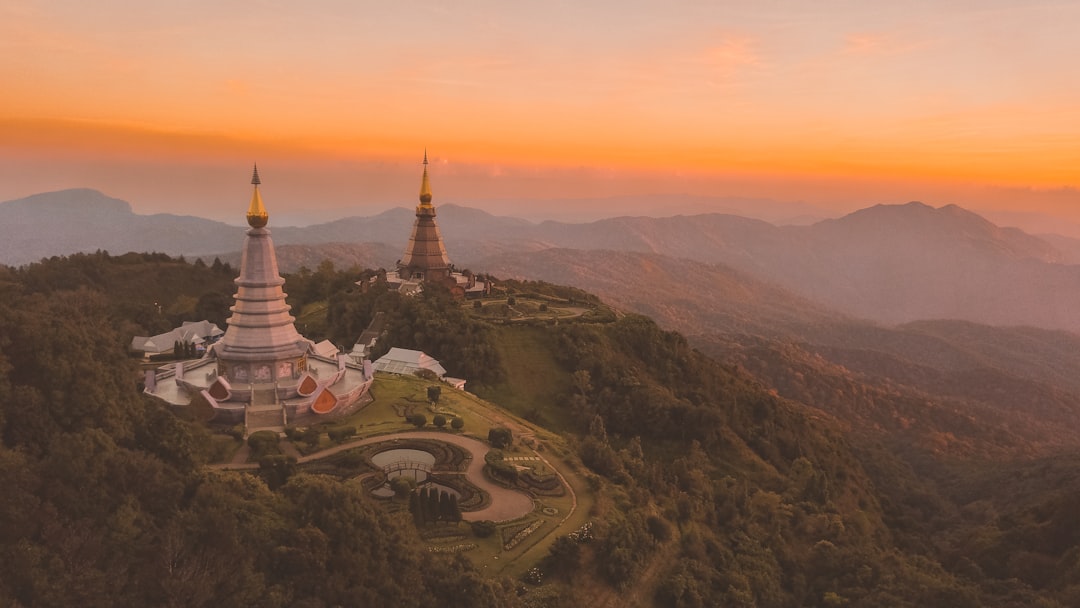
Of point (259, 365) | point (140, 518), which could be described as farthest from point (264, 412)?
point (140, 518)

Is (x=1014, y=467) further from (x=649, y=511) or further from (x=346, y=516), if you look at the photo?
(x=346, y=516)

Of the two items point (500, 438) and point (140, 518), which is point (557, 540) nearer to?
point (500, 438)

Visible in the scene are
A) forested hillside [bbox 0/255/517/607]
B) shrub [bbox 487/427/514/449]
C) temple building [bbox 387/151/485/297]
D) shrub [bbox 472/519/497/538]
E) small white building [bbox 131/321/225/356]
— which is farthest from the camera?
temple building [bbox 387/151/485/297]

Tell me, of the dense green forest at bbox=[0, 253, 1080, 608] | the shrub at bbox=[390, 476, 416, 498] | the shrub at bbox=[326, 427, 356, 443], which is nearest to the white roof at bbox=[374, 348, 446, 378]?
the dense green forest at bbox=[0, 253, 1080, 608]

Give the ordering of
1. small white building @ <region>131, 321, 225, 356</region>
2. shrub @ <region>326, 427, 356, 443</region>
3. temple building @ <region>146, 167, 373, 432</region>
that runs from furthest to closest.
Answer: small white building @ <region>131, 321, 225, 356</region> < temple building @ <region>146, 167, 373, 432</region> < shrub @ <region>326, 427, 356, 443</region>

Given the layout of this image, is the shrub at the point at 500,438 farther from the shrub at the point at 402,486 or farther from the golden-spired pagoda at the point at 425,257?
the golden-spired pagoda at the point at 425,257

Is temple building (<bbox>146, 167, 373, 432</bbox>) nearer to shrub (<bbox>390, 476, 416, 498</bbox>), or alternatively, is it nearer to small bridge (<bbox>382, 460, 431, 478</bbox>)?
small bridge (<bbox>382, 460, 431, 478</bbox>)

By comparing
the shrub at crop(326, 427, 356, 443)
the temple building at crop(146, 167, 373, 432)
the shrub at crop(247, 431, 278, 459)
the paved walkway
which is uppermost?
the temple building at crop(146, 167, 373, 432)
